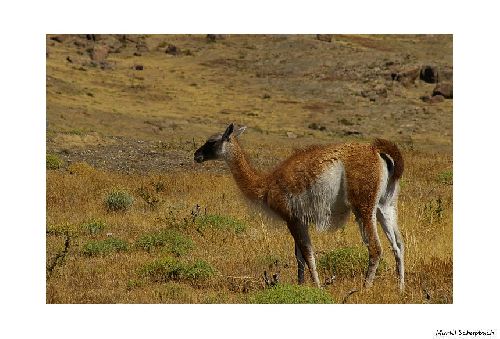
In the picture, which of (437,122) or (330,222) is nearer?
(330,222)

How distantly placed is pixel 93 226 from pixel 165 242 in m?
2.11

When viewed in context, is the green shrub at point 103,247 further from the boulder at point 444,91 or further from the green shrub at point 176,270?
the boulder at point 444,91

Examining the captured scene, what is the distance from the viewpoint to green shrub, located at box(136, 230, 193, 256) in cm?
1137

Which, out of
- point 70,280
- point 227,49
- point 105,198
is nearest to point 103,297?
point 70,280

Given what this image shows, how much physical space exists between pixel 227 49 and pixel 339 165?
5367 cm

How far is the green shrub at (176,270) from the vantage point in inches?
380

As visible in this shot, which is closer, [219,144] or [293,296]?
[293,296]

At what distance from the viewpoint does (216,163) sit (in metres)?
21.4

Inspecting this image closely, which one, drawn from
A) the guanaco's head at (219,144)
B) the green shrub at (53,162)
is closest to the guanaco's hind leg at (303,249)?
the guanaco's head at (219,144)

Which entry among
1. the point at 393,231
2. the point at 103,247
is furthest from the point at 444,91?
the point at 393,231

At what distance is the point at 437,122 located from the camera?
40781mm

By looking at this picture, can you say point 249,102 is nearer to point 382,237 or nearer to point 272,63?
point 272,63

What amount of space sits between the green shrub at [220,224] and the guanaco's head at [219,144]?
8.84ft

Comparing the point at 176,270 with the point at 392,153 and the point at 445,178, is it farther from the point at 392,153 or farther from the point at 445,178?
the point at 445,178
